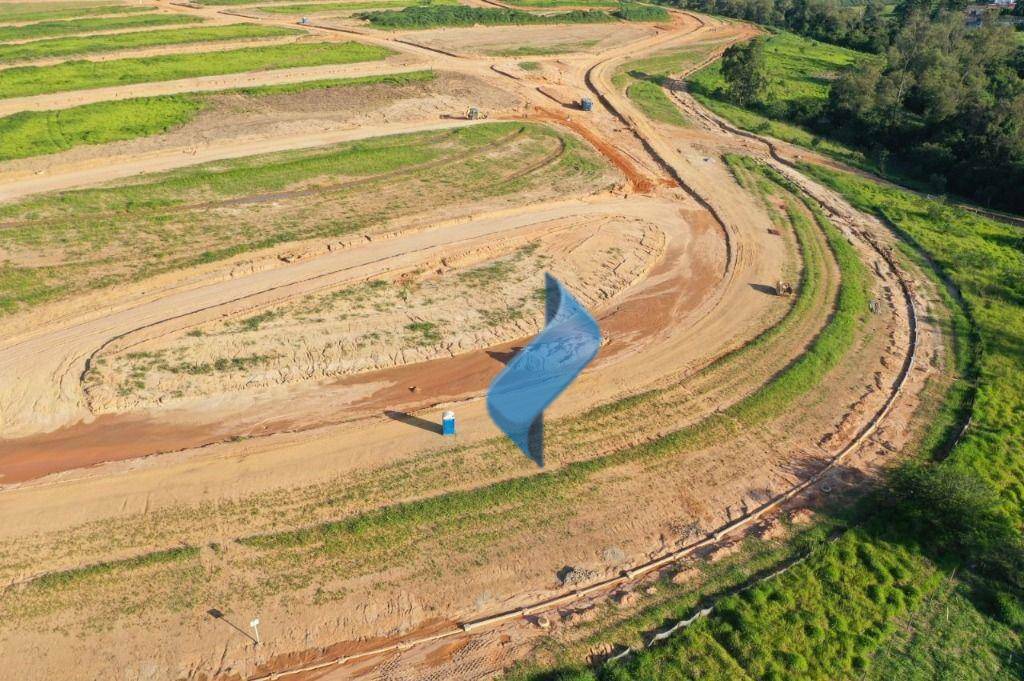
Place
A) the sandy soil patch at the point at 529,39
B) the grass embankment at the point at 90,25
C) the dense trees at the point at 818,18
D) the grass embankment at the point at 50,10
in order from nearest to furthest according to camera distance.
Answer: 1. the grass embankment at the point at 90,25
2. the sandy soil patch at the point at 529,39
3. the grass embankment at the point at 50,10
4. the dense trees at the point at 818,18

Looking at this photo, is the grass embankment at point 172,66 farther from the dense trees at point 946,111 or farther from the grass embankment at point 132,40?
the dense trees at point 946,111

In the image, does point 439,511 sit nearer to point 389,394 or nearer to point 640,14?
point 389,394

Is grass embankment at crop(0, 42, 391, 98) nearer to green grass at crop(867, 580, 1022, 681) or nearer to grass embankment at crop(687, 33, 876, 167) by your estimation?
grass embankment at crop(687, 33, 876, 167)

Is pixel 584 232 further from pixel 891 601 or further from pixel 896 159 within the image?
pixel 896 159

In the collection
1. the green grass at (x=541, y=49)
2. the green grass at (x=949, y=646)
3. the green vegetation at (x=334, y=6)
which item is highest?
the green vegetation at (x=334, y=6)
